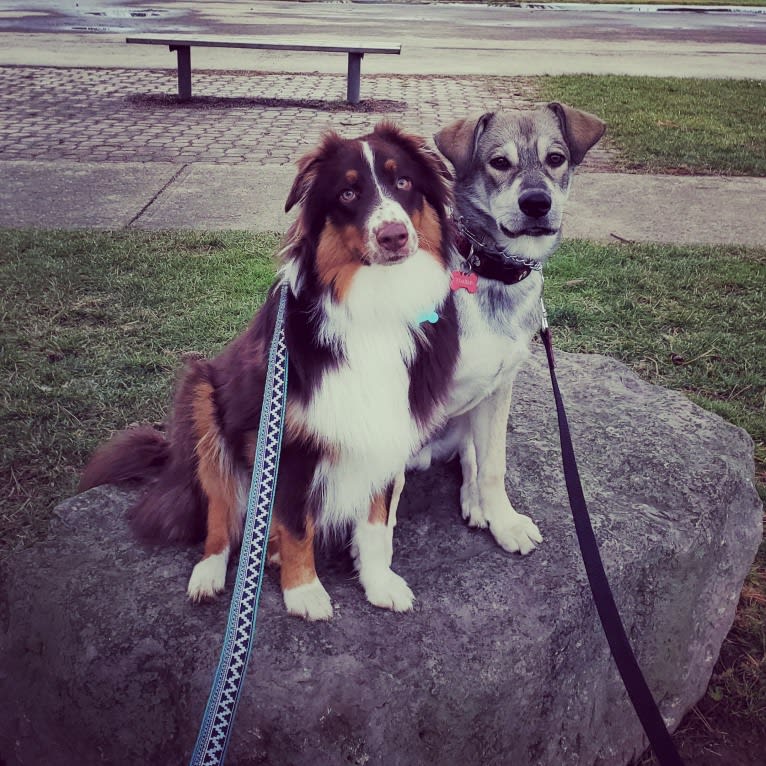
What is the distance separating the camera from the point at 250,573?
71.1 inches

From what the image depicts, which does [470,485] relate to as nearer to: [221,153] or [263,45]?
[221,153]

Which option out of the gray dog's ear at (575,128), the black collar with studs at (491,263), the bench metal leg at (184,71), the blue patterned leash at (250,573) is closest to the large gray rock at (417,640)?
the blue patterned leash at (250,573)

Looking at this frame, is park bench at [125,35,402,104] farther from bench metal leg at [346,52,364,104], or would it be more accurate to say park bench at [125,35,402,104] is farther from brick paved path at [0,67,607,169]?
brick paved path at [0,67,607,169]

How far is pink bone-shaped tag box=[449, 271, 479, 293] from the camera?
7.93ft

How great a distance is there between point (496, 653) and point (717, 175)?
23.2 ft

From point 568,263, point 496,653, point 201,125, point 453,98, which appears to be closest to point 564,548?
point 496,653

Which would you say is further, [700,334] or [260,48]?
[260,48]

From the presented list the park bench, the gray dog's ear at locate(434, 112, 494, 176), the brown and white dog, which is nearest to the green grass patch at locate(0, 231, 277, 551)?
the brown and white dog

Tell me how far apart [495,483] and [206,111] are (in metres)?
9.13

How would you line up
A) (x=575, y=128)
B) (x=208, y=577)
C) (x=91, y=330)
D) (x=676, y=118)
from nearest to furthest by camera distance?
(x=208, y=577), (x=575, y=128), (x=91, y=330), (x=676, y=118)

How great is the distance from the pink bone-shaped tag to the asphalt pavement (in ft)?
13.5

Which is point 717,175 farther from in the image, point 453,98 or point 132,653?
point 132,653

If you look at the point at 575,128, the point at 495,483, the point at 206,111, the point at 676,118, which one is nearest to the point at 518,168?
the point at 575,128

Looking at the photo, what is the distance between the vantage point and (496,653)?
216cm
